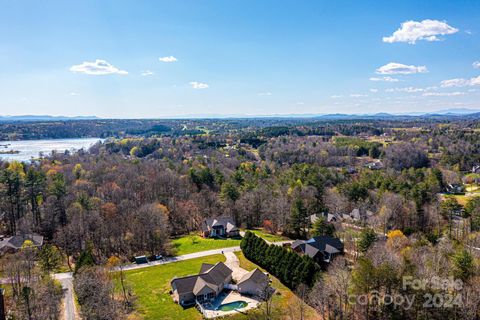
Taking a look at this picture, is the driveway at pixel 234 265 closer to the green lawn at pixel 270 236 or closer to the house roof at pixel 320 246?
the green lawn at pixel 270 236

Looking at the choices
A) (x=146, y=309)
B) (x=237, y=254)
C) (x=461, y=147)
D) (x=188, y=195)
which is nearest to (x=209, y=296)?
(x=146, y=309)

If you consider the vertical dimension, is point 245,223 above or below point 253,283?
below

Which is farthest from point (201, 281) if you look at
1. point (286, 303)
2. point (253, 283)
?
point (286, 303)

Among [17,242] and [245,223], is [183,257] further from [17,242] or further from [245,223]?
[17,242]

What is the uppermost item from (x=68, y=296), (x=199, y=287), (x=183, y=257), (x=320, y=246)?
(x=199, y=287)

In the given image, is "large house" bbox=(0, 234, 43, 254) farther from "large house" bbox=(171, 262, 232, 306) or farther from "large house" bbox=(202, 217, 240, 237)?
"large house" bbox=(171, 262, 232, 306)

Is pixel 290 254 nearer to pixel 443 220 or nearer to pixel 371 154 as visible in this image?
pixel 443 220

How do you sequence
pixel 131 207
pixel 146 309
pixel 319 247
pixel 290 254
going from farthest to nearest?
pixel 131 207, pixel 319 247, pixel 290 254, pixel 146 309
